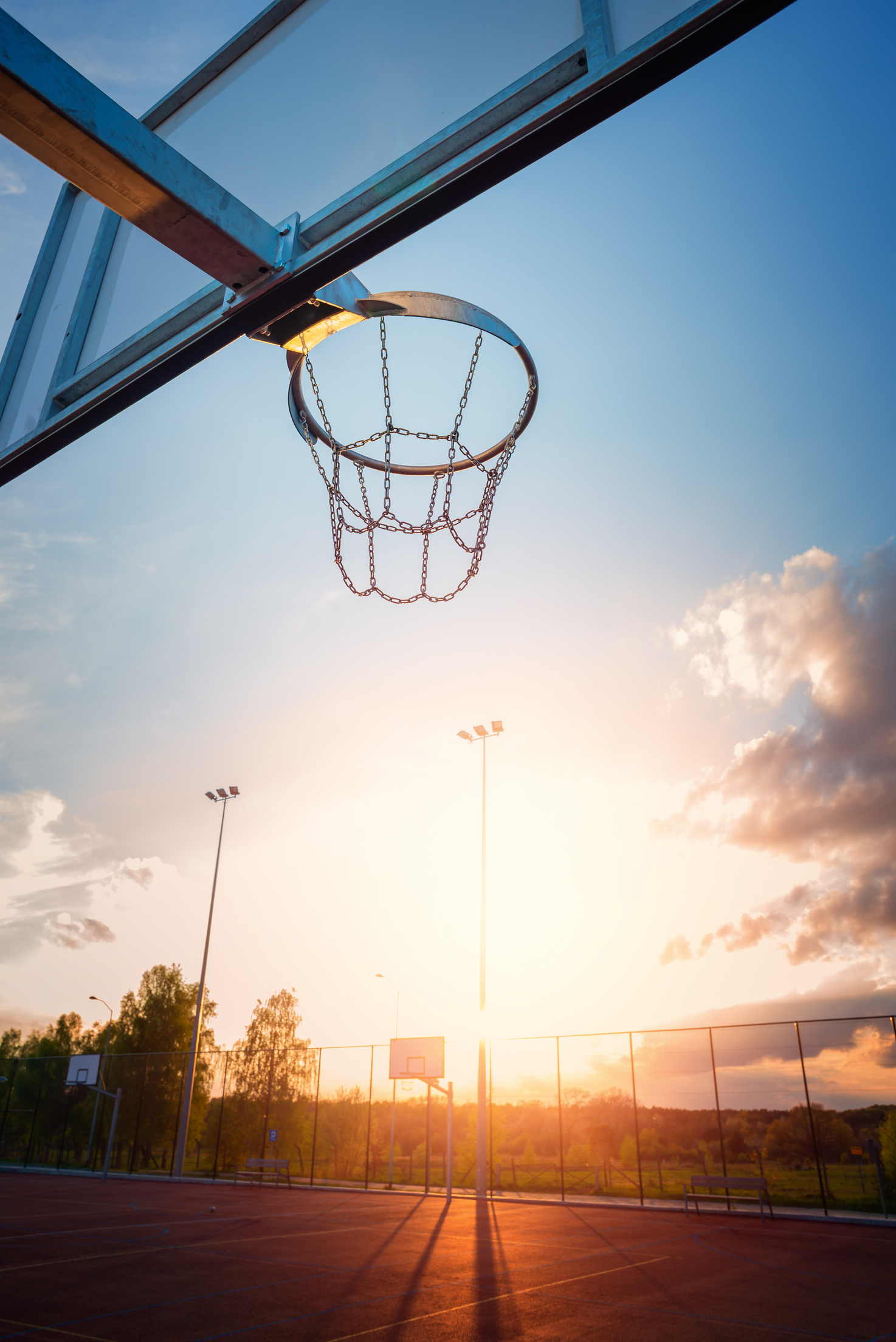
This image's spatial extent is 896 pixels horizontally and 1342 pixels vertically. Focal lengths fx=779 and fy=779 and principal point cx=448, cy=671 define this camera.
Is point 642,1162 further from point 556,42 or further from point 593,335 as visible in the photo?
point 556,42

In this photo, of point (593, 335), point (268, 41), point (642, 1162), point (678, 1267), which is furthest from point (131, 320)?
point (642, 1162)

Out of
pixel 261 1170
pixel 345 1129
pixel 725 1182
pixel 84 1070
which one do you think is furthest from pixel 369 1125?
pixel 84 1070

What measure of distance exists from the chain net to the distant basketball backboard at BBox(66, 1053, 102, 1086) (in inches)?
932

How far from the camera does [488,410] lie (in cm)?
529

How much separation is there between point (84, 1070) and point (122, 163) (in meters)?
27.5

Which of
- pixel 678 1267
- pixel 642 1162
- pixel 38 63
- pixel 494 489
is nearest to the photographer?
pixel 38 63

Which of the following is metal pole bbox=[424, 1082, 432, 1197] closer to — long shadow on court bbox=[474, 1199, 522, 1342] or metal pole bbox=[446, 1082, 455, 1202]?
metal pole bbox=[446, 1082, 455, 1202]

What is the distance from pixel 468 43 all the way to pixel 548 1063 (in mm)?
18157

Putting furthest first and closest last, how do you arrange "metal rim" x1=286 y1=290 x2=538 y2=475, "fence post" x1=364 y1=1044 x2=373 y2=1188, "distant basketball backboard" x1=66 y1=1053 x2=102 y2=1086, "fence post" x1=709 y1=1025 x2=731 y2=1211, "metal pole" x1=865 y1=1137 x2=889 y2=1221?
1. "distant basketball backboard" x1=66 y1=1053 x2=102 y2=1086
2. "fence post" x1=364 y1=1044 x2=373 y2=1188
3. "fence post" x1=709 y1=1025 x2=731 y2=1211
4. "metal pole" x1=865 y1=1137 x2=889 y2=1221
5. "metal rim" x1=286 y1=290 x2=538 y2=475

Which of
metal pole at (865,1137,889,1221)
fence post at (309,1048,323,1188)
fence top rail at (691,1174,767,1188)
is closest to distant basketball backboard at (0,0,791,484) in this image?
fence top rail at (691,1174,767,1188)

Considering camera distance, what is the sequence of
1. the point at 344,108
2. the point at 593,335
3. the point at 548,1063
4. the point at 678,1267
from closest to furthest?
the point at 344,108
the point at 593,335
the point at 678,1267
the point at 548,1063

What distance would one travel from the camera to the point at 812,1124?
13.2 metres

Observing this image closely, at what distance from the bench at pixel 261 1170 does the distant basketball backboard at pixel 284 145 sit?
1882cm

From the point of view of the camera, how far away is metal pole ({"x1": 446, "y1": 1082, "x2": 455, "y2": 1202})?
1558 centimetres
